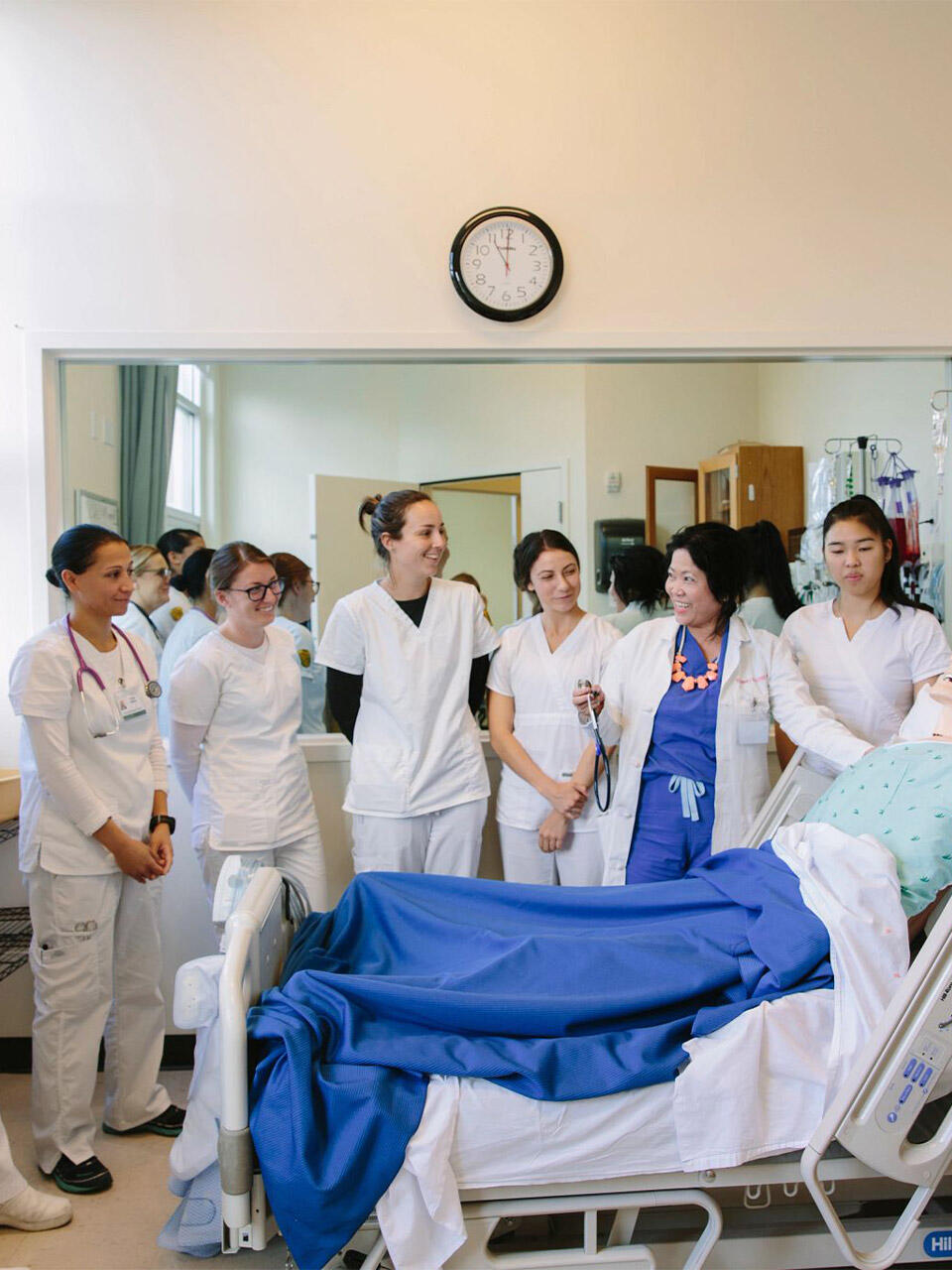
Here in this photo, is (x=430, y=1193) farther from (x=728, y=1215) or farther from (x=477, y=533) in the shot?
(x=477, y=533)

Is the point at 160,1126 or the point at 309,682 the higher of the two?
the point at 309,682

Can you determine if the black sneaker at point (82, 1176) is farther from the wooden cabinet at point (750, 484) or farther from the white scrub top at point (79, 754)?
the wooden cabinet at point (750, 484)

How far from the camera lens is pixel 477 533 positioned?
318 centimetres

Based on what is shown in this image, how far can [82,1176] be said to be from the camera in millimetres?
2412

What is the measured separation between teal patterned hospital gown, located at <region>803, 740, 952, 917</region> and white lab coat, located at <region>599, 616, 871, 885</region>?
0.35 meters

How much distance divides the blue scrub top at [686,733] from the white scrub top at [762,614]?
53 centimetres

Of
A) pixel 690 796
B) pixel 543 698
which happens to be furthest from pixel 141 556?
pixel 690 796

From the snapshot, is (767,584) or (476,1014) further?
(767,584)

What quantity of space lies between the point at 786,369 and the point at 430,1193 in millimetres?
2426

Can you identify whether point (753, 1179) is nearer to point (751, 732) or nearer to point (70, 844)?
point (751, 732)

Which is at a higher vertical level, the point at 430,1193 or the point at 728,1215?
the point at 430,1193

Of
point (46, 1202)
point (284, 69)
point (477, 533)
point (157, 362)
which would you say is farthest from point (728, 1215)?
point (284, 69)

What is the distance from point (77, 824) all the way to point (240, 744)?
49 centimetres

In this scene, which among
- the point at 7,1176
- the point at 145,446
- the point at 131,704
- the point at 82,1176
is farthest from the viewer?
the point at 145,446
